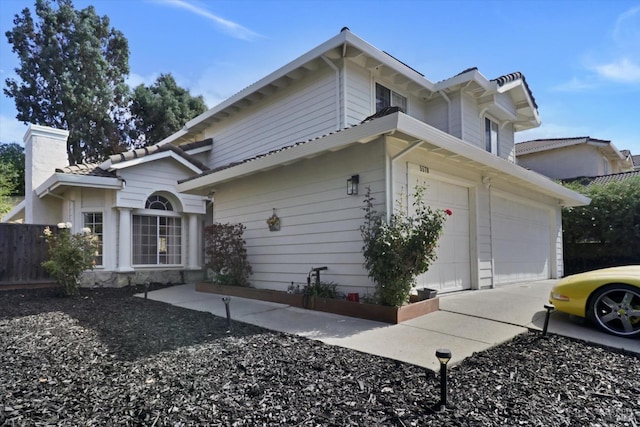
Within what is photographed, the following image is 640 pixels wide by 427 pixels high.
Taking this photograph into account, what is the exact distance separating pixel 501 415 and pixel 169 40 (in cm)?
1270

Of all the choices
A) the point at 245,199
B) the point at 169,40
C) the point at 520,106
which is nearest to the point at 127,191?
the point at 245,199

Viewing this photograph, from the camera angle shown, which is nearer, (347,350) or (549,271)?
(347,350)

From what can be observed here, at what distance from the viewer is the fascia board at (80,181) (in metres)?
9.25

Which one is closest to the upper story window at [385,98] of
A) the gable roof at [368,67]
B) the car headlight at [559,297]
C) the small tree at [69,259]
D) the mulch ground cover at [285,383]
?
the gable roof at [368,67]

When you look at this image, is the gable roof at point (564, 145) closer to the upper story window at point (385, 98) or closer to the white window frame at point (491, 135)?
the white window frame at point (491, 135)

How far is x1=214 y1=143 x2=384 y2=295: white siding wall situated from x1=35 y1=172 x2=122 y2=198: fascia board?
3.59m

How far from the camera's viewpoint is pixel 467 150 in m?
6.24

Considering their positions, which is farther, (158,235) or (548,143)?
(548,143)

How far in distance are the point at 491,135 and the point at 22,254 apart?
14.2m

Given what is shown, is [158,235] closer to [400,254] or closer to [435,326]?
[400,254]

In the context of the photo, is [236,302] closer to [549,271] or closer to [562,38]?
[562,38]

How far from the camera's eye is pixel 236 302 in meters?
7.08

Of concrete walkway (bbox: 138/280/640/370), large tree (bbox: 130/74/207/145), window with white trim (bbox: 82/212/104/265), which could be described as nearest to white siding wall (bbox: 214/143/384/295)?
concrete walkway (bbox: 138/280/640/370)

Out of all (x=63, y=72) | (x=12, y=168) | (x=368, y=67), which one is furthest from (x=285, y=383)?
(x=12, y=168)
